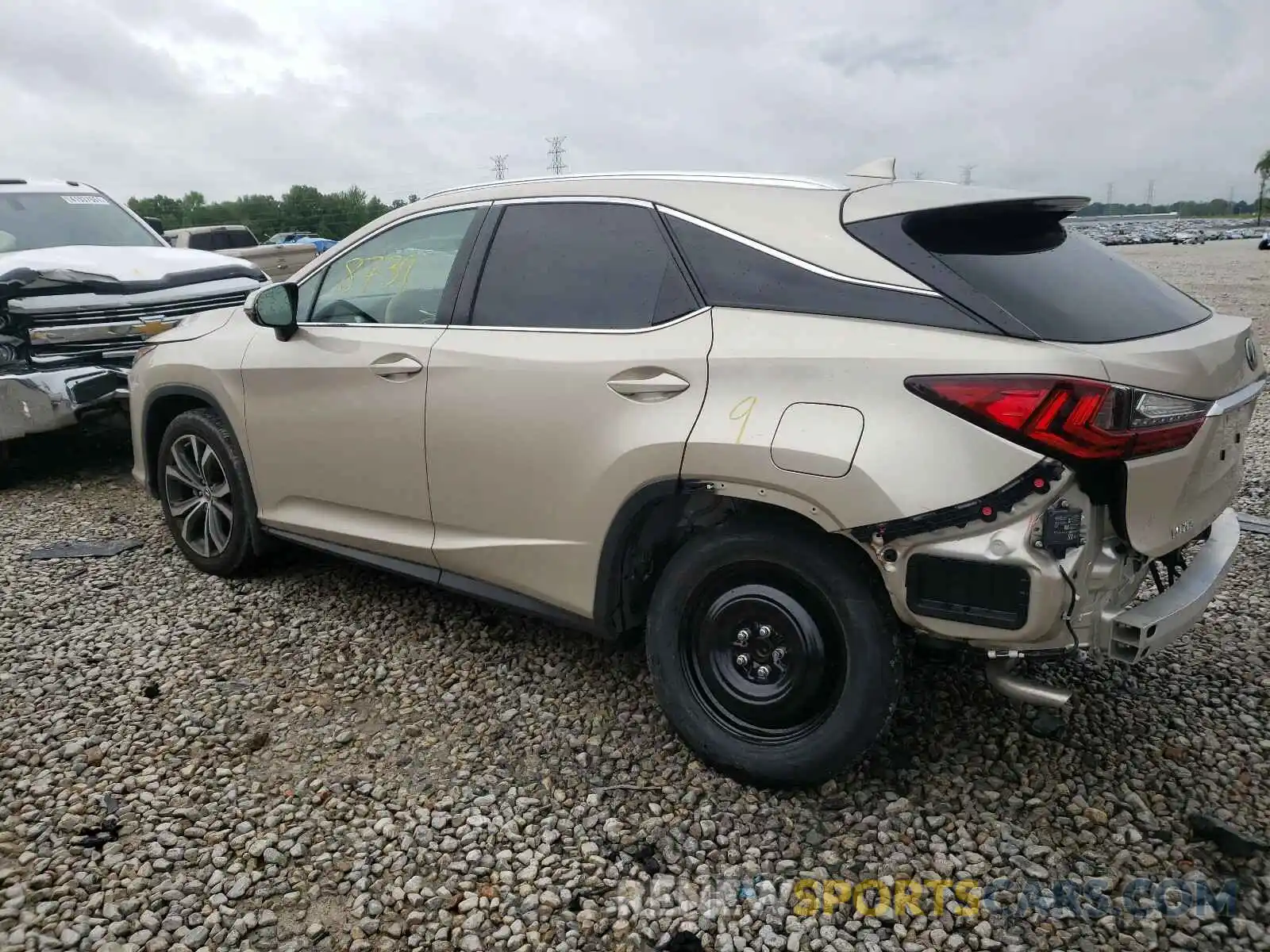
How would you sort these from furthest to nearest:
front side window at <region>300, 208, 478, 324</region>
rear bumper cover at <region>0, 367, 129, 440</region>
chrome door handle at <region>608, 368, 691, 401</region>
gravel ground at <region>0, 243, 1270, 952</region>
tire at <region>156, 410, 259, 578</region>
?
rear bumper cover at <region>0, 367, 129, 440</region> → tire at <region>156, 410, 259, 578</region> → front side window at <region>300, 208, 478, 324</region> → chrome door handle at <region>608, 368, 691, 401</region> → gravel ground at <region>0, 243, 1270, 952</region>

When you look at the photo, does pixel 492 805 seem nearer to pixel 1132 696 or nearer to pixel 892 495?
pixel 892 495

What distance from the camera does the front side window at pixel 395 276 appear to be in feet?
11.6

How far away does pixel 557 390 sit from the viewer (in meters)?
2.96

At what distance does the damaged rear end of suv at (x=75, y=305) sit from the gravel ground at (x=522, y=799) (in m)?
2.43

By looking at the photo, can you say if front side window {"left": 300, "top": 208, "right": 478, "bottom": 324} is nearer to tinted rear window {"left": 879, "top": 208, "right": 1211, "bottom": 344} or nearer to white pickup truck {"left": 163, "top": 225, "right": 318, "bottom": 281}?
tinted rear window {"left": 879, "top": 208, "right": 1211, "bottom": 344}

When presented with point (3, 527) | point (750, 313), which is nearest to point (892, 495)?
point (750, 313)

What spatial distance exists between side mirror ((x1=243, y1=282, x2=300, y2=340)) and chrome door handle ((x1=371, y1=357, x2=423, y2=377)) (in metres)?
0.60

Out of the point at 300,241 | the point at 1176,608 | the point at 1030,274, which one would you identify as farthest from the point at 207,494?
the point at 300,241

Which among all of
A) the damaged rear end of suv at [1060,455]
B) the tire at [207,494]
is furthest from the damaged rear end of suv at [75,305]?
the damaged rear end of suv at [1060,455]

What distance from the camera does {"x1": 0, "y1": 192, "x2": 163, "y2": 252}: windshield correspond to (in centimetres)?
695

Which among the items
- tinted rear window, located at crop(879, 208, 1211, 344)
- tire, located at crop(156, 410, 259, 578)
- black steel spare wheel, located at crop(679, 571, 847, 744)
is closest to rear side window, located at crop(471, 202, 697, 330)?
tinted rear window, located at crop(879, 208, 1211, 344)

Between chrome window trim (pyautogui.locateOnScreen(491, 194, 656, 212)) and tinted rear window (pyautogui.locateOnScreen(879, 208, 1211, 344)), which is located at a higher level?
chrome window trim (pyautogui.locateOnScreen(491, 194, 656, 212))

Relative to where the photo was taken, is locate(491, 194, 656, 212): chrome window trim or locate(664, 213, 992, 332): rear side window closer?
locate(664, 213, 992, 332): rear side window

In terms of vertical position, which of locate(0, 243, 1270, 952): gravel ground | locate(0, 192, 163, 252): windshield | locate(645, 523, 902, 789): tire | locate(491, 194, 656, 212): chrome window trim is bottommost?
locate(0, 243, 1270, 952): gravel ground
